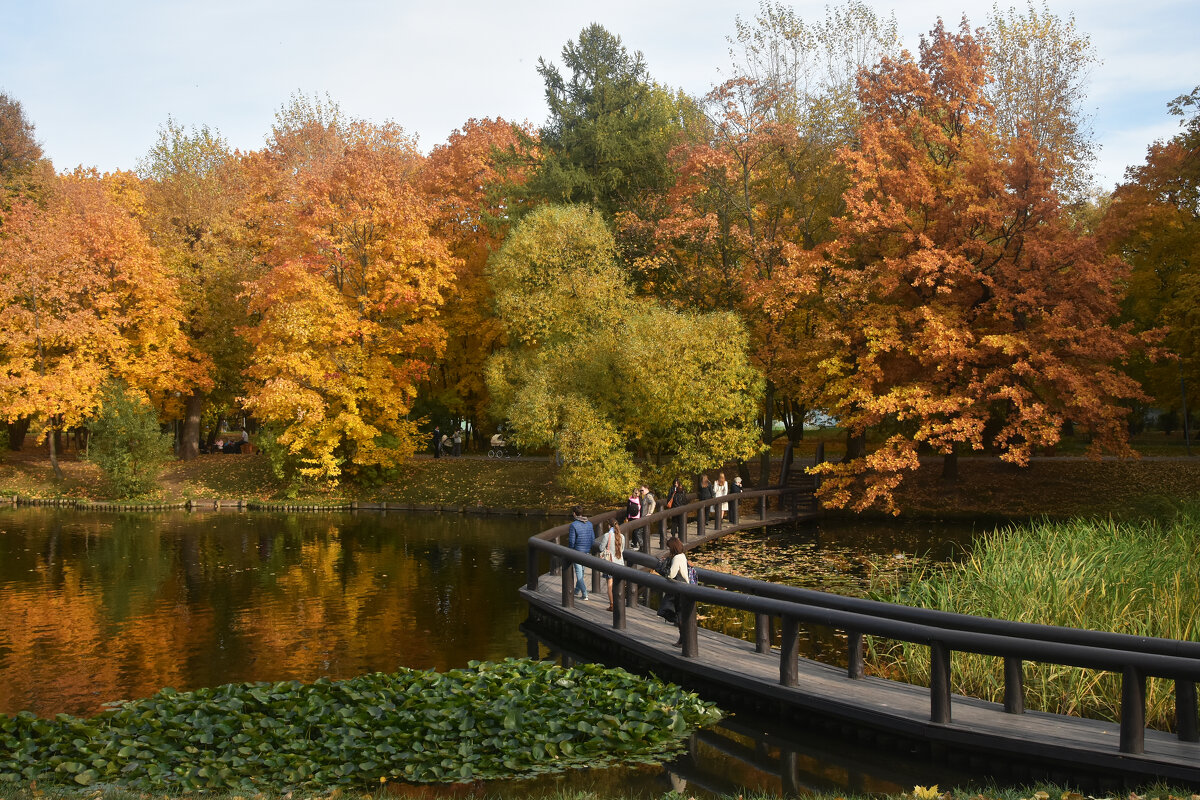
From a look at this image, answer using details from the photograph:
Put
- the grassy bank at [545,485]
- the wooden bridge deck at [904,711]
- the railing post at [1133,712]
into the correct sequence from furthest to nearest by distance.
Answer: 1. the grassy bank at [545,485]
2. the wooden bridge deck at [904,711]
3. the railing post at [1133,712]

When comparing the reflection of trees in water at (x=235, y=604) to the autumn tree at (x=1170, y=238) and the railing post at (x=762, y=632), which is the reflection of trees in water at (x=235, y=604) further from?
the autumn tree at (x=1170, y=238)

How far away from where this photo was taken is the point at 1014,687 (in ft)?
35.7

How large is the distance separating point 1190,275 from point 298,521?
32975mm

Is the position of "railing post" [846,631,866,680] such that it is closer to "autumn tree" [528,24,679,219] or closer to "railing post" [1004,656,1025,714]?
"railing post" [1004,656,1025,714]

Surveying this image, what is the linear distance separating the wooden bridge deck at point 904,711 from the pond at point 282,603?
510mm

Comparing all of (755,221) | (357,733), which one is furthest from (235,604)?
(755,221)

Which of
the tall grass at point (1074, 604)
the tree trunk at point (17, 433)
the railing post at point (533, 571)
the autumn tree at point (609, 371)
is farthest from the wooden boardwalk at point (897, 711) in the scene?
the tree trunk at point (17, 433)

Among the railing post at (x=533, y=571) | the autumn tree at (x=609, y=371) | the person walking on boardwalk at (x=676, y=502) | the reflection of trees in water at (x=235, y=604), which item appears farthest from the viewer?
the autumn tree at (x=609, y=371)

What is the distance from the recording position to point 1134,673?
362 inches

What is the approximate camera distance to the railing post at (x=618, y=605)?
15.6 m

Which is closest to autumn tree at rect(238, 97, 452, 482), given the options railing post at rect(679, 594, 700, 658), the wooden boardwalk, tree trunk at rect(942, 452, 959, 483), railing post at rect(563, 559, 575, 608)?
tree trunk at rect(942, 452, 959, 483)

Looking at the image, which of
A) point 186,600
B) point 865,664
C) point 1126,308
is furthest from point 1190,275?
point 186,600

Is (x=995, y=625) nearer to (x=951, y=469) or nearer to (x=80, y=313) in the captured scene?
(x=951, y=469)

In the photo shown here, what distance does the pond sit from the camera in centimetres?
1409
